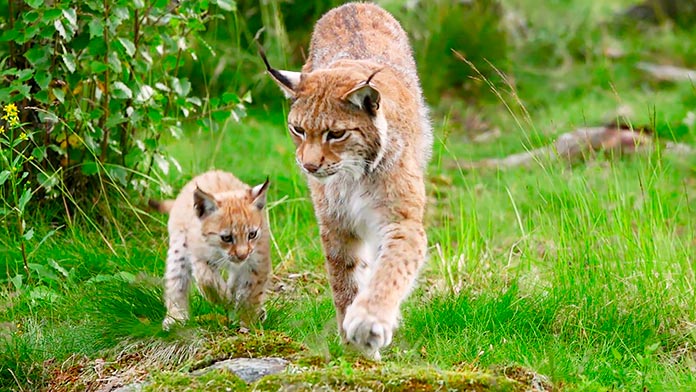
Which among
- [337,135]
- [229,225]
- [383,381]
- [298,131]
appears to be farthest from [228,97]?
[383,381]

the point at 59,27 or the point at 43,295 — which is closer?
the point at 43,295

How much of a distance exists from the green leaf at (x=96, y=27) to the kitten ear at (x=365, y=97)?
1.64m

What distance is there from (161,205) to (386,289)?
7.84 ft

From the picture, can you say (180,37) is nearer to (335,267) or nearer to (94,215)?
(94,215)

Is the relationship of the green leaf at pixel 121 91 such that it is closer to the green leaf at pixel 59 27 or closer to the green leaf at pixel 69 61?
the green leaf at pixel 69 61

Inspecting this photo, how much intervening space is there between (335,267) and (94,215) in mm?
1970

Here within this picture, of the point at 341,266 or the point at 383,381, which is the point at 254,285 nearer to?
the point at 341,266

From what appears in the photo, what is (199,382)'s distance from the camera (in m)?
4.09

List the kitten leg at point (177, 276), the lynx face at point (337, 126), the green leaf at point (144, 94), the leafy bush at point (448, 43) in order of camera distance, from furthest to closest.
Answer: the leafy bush at point (448, 43) → the green leaf at point (144, 94) → the kitten leg at point (177, 276) → the lynx face at point (337, 126)

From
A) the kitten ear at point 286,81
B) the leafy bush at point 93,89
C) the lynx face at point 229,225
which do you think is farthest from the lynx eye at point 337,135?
the leafy bush at point 93,89

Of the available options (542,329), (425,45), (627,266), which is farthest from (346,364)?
(425,45)

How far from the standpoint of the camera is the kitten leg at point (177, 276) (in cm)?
532

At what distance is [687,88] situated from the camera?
1065 cm

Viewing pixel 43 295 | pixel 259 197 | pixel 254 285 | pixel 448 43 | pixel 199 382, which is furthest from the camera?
pixel 448 43
